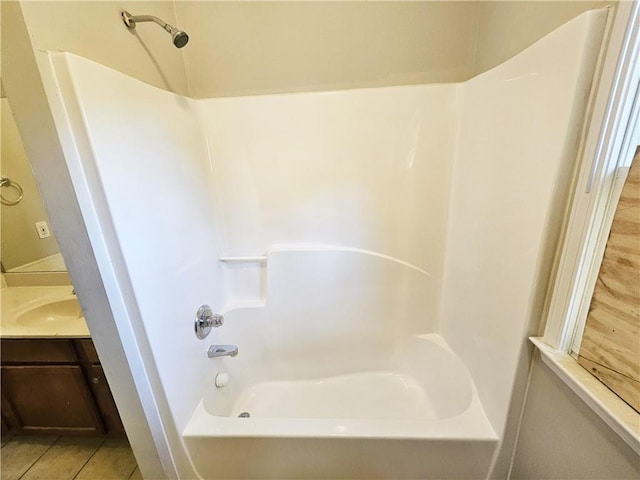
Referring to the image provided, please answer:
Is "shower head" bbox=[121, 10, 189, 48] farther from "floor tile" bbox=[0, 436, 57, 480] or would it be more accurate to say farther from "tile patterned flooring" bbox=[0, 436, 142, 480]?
"floor tile" bbox=[0, 436, 57, 480]

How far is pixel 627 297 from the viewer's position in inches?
24.0

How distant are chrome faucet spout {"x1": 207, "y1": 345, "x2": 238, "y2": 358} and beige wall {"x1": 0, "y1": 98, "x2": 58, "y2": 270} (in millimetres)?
1095

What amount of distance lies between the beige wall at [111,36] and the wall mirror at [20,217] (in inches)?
37.1

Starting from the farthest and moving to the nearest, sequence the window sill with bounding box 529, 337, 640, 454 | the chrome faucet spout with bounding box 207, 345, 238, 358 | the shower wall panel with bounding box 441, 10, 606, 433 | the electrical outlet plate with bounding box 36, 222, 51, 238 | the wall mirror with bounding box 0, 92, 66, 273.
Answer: the electrical outlet plate with bounding box 36, 222, 51, 238 → the wall mirror with bounding box 0, 92, 66, 273 → the chrome faucet spout with bounding box 207, 345, 238, 358 → the shower wall panel with bounding box 441, 10, 606, 433 → the window sill with bounding box 529, 337, 640, 454

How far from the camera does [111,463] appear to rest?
1.39m

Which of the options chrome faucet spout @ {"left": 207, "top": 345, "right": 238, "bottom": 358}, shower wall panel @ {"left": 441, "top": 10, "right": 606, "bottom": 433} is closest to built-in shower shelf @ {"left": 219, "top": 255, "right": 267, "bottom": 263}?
chrome faucet spout @ {"left": 207, "top": 345, "right": 238, "bottom": 358}

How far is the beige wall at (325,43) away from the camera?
4.18ft

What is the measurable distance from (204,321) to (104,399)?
0.67 metres

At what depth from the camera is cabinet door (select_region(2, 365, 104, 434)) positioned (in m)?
1.29

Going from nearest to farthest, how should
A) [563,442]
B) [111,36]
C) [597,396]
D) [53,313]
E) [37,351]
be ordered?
[597,396] → [563,442] → [111,36] → [37,351] → [53,313]

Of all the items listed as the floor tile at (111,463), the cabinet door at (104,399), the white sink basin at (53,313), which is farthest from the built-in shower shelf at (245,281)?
the floor tile at (111,463)

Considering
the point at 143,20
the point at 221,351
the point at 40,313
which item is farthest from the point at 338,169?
the point at 40,313

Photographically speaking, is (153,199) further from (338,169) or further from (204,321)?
(338,169)

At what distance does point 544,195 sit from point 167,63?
60.4 inches
